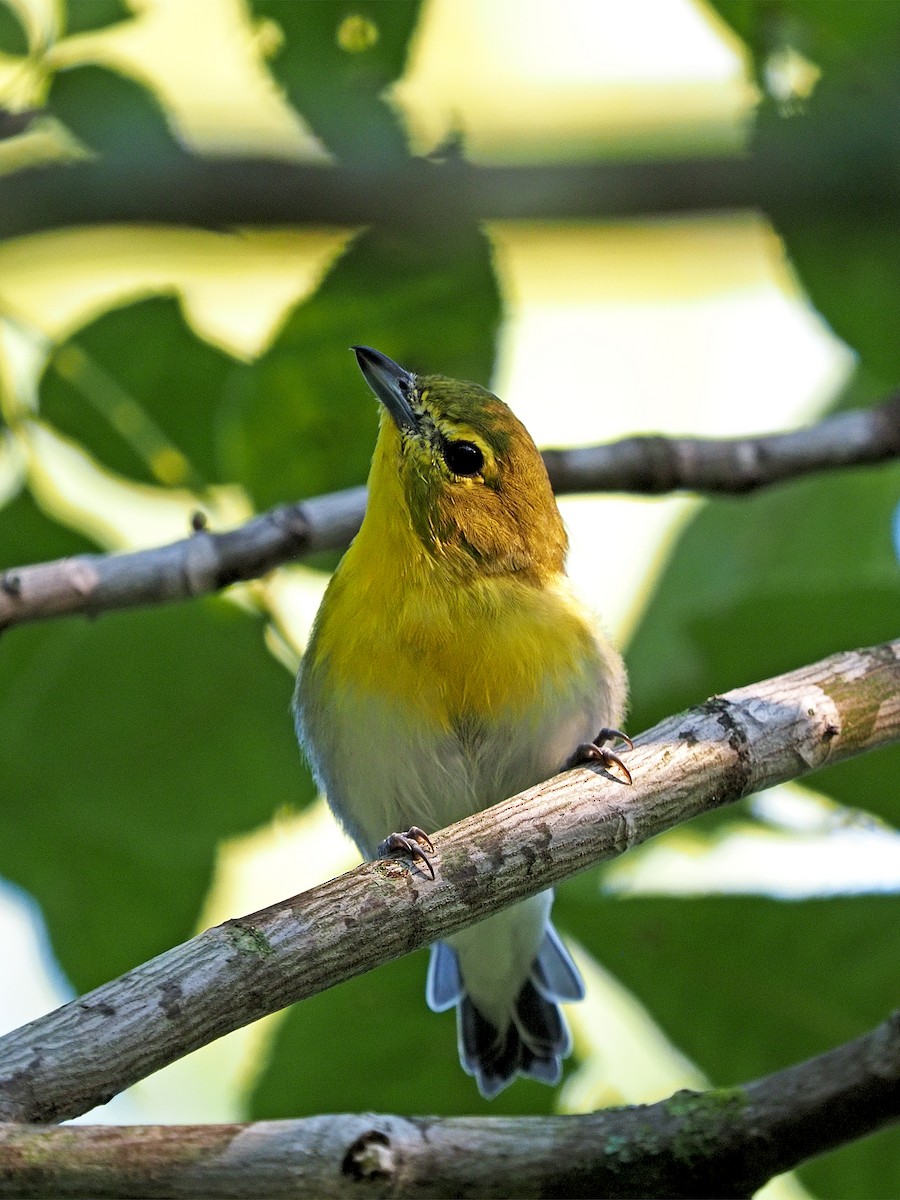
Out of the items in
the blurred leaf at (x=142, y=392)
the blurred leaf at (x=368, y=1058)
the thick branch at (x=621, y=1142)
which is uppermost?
the blurred leaf at (x=142, y=392)

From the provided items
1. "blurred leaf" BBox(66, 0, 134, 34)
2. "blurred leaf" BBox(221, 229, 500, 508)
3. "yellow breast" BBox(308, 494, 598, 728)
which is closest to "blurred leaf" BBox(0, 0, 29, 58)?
"blurred leaf" BBox(66, 0, 134, 34)

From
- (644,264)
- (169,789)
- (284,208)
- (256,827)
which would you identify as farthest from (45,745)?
(644,264)

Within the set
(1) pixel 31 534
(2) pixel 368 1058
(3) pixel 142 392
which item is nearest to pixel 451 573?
(3) pixel 142 392

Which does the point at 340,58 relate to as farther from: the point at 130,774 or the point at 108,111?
the point at 130,774

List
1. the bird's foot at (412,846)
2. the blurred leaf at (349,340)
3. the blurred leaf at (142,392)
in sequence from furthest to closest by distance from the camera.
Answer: the blurred leaf at (142,392) → the blurred leaf at (349,340) → the bird's foot at (412,846)

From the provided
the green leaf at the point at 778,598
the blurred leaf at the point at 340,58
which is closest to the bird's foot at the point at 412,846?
the green leaf at the point at 778,598

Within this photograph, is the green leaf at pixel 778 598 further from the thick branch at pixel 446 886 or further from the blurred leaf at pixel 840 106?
the blurred leaf at pixel 840 106

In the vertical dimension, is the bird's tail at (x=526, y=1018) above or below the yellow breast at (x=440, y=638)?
below

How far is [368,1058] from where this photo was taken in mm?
3346

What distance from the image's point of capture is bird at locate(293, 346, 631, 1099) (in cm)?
434

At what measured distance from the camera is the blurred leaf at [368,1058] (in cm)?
332

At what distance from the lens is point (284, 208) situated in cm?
247

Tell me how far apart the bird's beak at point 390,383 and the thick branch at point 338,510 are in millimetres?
284

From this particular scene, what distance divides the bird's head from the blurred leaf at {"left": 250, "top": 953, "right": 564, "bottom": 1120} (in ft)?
5.06
